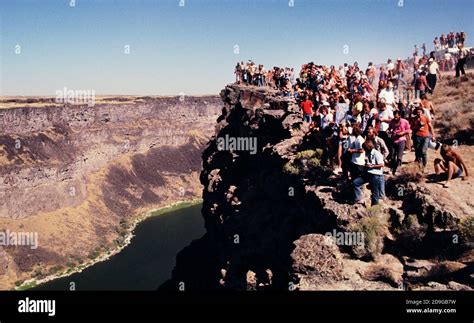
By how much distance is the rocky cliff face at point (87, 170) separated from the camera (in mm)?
72250

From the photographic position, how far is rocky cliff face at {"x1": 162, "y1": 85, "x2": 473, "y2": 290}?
503 inches

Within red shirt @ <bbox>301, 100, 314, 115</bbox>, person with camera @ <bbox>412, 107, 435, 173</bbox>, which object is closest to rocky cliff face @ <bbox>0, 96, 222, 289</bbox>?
red shirt @ <bbox>301, 100, 314, 115</bbox>

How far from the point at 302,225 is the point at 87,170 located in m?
92.4

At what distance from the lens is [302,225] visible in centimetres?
1938

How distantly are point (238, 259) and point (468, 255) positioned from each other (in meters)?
15.8

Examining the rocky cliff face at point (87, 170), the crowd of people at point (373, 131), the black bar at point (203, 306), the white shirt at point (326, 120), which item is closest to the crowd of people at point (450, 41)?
the crowd of people at point (373, 131)

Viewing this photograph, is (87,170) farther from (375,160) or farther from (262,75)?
(375,160)

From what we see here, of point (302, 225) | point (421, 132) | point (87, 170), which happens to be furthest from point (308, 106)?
point (87, 170)

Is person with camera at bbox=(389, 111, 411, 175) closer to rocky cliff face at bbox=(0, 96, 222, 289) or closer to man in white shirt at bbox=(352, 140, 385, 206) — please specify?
man in white shirt at bbox=(352, 140, 385, 206)

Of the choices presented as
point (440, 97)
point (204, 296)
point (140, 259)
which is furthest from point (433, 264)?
point (140, 259)

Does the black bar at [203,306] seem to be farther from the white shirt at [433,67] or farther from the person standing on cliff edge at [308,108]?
the white shirt at [433,67]

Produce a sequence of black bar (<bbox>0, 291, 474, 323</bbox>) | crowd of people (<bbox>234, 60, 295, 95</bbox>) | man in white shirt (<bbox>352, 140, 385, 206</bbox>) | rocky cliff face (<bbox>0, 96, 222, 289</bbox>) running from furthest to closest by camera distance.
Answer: rocky cliff face (<bbox>0, 96, 222, 289</bbox>) → crowd of people (<bbox>234, 60, 295, 95</bbox>) → man in white shirt (<bbox>352, 140, 385, 206</bbox>) → black bar (<bbox>0, 291, 474, 323</bbox>)

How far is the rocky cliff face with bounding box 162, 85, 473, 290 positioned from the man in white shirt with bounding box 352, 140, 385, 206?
0.60 metres

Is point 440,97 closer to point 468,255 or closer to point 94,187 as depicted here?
point 468,255
